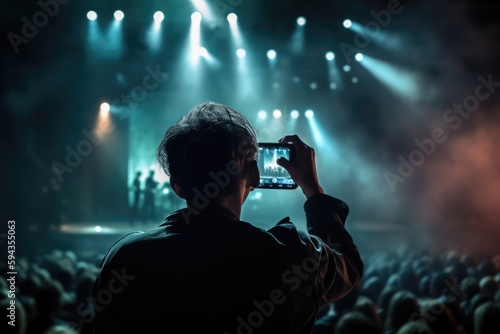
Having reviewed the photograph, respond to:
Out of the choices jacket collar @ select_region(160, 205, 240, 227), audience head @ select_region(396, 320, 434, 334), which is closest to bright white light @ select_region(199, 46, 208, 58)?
audience head @ select_region(396, 320, 434, 334)

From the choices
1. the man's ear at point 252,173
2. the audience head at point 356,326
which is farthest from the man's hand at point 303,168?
the audience head at point 356,326

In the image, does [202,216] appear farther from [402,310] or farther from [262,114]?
[262,114]

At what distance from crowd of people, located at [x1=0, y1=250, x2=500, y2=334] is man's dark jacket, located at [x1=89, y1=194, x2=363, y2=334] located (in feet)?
2.60

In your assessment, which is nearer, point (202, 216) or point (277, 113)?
point (202, 216)

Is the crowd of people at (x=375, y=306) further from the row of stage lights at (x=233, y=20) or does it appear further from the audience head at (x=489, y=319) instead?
the row of stage lights at (x=233, y=20)

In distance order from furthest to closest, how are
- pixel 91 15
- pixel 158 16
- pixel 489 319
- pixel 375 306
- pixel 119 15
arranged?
pixel 158 16, pixel 119 15, pixel 91 15, pixel 375 306, pixel 489 319

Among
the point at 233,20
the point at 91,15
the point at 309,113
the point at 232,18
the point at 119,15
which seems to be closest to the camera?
the point at 91,15

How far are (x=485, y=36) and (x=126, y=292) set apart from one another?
13856mm

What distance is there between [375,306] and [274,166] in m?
2.79

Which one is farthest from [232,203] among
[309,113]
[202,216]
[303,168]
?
[309,113]

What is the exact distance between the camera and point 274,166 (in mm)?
1503

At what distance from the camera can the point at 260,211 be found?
1518 cm

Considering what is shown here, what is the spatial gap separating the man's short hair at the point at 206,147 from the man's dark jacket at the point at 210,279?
0.10 meters

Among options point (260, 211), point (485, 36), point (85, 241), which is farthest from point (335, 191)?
point (85, 241)
